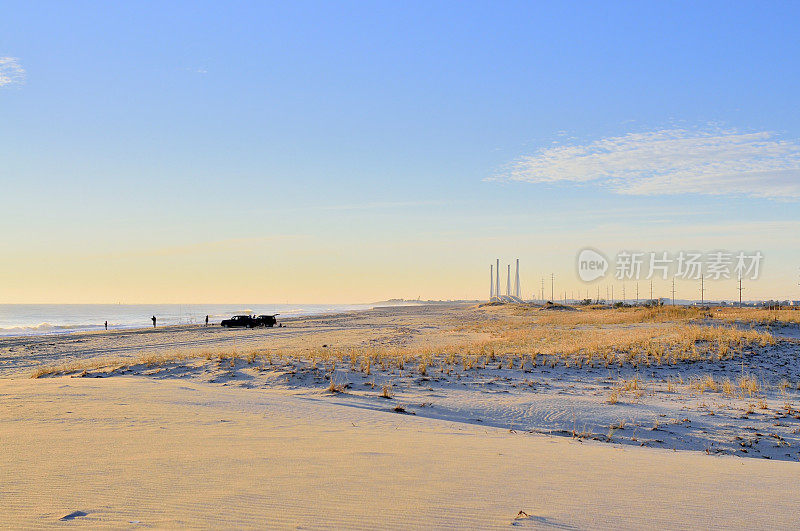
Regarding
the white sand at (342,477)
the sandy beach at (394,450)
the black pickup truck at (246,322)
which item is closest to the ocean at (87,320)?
the black pickup truck at (246,322)

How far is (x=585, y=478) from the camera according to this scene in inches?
260

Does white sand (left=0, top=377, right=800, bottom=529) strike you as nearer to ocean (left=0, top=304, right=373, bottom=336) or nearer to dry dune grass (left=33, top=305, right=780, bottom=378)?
dry dune grass (left=33, top=305, right=780, bottom=378)

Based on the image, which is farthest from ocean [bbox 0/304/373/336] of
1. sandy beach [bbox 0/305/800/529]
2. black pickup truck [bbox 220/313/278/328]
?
sandy beach [bbox 0/305/800/529]

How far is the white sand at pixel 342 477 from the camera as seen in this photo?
4.86 metres

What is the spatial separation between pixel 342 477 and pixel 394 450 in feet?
6.24

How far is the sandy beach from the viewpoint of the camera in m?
5.02

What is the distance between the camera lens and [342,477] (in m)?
6.10

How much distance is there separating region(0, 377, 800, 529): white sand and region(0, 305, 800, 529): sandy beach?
1.2 inches

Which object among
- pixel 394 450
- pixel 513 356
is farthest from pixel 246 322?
pixel 394 450

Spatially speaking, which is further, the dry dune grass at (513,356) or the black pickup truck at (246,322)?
the black pickup truck at (246,322)

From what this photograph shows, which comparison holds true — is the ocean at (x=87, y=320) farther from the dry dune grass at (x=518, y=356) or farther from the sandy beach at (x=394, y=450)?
the sandy beach at (x=394, y=450)

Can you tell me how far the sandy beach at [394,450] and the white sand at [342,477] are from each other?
0.03 metres

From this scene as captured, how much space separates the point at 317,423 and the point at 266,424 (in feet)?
3.12

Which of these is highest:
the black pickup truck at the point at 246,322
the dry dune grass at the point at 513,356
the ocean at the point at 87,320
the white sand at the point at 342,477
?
the white sand at the point at 342,477
